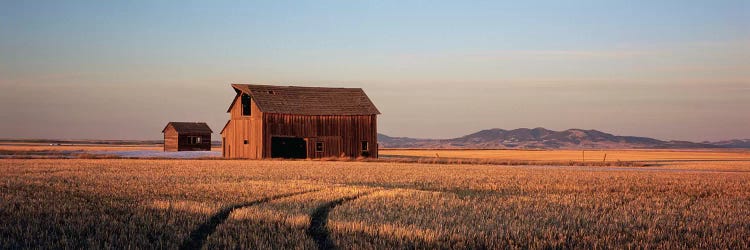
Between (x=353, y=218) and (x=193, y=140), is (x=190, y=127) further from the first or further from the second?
(x=353, y=218)

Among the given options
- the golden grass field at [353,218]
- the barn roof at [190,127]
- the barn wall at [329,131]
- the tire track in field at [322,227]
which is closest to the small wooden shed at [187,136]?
the barn roof at [190,127]

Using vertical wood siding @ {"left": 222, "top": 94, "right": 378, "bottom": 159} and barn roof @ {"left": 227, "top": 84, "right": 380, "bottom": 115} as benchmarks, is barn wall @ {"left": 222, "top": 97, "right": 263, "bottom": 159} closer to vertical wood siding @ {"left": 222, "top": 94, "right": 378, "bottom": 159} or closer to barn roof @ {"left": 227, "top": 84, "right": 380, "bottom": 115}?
vertical wood siding @ {"left": 222, "top": 94, "right": 378, "bottom": 159}

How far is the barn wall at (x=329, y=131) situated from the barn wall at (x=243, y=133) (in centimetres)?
105

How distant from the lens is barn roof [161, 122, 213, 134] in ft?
292

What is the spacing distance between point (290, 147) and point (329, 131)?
4.06 m

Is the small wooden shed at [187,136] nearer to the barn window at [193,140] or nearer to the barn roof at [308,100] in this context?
the barn window at [193,140]

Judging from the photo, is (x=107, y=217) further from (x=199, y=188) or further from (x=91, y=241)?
(x=199, y=188)

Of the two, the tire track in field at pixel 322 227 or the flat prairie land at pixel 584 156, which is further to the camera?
the flat prairie land at pixel 584 156

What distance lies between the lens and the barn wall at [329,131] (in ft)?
198

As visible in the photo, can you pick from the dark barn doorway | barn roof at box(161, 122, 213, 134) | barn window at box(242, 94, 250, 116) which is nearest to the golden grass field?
the dark barn doorway

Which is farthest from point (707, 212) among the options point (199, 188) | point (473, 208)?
point (199, 188)

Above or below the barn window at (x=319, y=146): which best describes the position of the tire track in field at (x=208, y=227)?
below

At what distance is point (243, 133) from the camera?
62.6 metres

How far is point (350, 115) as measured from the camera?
62625 mm
